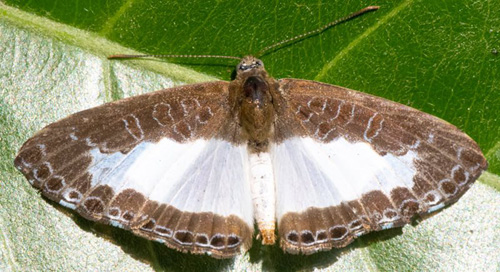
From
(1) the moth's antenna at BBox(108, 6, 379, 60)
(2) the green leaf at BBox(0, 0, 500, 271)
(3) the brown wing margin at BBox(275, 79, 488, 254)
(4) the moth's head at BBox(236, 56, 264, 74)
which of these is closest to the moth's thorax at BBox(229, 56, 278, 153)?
(4) the moth's head at BBox(236, 56, 264, 74)

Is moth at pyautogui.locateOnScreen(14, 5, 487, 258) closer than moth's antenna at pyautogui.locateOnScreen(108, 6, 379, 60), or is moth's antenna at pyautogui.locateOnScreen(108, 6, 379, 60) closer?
moth at pyautogui.locateOnScreen(14, 5, 487, 258)

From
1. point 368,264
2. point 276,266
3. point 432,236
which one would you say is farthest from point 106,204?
point 432,236

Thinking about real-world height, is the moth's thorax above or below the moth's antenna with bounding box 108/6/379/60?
below

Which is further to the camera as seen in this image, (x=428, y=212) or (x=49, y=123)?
(x=49, y=123)

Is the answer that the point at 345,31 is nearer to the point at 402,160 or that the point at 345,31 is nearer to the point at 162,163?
the point at 402,160

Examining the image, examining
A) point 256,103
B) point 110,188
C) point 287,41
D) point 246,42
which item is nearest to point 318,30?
point 287,41

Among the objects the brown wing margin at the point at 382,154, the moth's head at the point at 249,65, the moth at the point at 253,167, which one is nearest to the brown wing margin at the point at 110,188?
the moth at the point at 253,167

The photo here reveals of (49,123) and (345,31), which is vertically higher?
(345,31)

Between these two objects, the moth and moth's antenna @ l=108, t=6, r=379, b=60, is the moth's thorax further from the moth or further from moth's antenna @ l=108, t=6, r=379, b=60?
moth's antenna @ l=108, t=6, r=379, b=60
